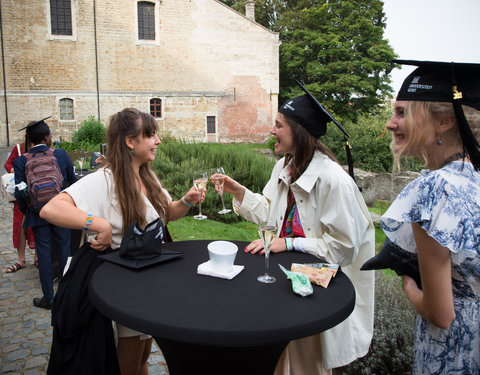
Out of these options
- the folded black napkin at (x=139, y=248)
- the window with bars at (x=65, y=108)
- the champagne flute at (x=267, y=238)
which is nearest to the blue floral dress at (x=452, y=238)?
the champagne flute at (x=267, y=238)

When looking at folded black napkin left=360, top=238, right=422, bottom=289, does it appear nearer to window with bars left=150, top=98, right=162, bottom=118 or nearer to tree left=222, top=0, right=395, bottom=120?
window with bars left=150, top=98, right=162, bottom=118

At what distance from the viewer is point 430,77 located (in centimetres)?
150

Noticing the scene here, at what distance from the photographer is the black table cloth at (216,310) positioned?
1.45 m

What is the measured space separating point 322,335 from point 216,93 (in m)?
26.8

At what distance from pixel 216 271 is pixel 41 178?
3052 millimetres

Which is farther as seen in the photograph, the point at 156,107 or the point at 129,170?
the point at 156,107

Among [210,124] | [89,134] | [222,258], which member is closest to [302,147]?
[222,258]

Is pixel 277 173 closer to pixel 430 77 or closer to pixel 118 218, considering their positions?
pixel 118 218

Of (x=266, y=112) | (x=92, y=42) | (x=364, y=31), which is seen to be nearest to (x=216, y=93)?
(x=266, y=112)

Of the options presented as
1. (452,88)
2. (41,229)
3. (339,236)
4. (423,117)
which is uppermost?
(452,88)

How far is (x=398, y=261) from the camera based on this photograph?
164 cm

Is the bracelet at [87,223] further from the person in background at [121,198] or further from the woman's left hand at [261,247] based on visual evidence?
the woman's left hand at [261,247]

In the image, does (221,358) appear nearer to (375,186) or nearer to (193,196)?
(193,196)

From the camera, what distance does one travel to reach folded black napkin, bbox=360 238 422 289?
161 centimetres
